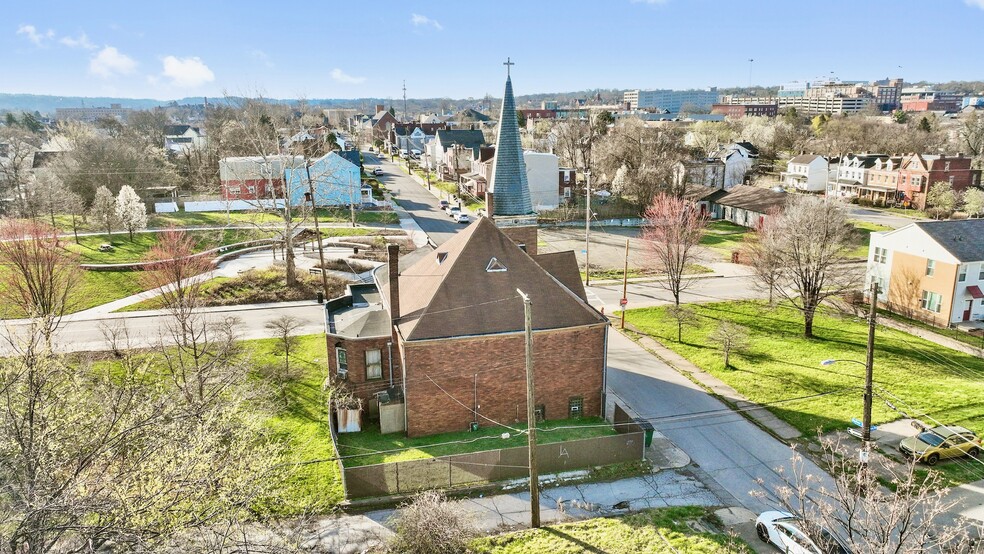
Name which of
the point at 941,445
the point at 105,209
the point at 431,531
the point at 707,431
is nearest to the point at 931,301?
the point at 941,445

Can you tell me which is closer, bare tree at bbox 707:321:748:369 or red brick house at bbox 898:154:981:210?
bare tree at bbox 707:321:748:369

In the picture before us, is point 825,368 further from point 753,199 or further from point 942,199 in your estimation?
point 942,199

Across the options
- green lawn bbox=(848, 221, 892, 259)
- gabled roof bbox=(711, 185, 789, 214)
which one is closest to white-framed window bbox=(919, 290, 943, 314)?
green lawn bbox=(848, 221, 892, 259)

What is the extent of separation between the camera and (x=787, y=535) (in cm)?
1617

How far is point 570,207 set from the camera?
68.8 meters

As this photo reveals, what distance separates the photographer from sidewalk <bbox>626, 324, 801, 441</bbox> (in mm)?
23047

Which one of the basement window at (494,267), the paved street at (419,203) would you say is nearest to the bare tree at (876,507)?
the basement window at (494,267)

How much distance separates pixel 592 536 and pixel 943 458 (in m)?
13.3

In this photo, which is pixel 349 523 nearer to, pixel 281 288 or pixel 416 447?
pixel 416 447

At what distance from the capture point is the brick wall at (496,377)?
21.7 metres

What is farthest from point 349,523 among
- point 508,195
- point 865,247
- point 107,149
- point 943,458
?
point 107,149

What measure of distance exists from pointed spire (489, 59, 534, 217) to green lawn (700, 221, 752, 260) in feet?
96.7

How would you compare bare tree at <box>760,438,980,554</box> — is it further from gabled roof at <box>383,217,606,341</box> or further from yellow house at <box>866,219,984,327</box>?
yellow house at <box>866,219,984,327</box>

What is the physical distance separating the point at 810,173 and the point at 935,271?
5148 centimetres
